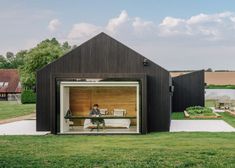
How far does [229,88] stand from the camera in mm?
51500

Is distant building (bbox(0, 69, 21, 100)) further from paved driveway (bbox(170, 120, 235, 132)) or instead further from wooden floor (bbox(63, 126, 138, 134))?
wooden floor (bbox(63, 126, 138, 134))

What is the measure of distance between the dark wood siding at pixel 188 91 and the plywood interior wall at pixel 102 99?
A: 11290 mm

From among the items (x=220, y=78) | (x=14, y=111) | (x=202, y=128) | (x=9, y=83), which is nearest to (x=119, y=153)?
(x=202, y=128)

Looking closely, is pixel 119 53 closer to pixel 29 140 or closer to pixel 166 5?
pixel 29 140

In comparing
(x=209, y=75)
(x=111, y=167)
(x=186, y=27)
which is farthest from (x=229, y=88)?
(x=111, y=167)

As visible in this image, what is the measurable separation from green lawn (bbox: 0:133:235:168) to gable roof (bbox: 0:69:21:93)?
183 ft

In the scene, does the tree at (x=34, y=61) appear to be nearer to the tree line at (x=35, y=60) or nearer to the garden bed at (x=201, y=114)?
the tree line at (x=35, y=60)

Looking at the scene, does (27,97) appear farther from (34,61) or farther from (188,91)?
(188,91)

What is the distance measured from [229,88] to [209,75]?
20266 millimetres

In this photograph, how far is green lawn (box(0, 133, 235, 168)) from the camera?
10602 millimetres

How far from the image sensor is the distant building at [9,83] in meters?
69.3

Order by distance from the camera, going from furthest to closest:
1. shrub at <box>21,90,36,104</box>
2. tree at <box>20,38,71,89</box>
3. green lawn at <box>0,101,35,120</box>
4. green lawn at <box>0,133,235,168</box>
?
tree at <box>20,38,71,89</box>
shrub at <box>21,90,36,104</box>
green lawn at <box>0,101,35,120</box>
green lawn at <box>0,133,235,168</box>

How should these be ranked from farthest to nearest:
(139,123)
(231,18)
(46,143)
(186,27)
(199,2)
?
1. (186,27)
2. (231,18)
3. (199,2)
4. (139,123)
5. (46,143)

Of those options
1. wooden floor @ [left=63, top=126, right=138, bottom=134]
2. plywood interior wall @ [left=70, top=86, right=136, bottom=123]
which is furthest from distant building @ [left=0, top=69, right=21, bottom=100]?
wooden floor @ [left=63, top=126, right=138, bottom=134]
